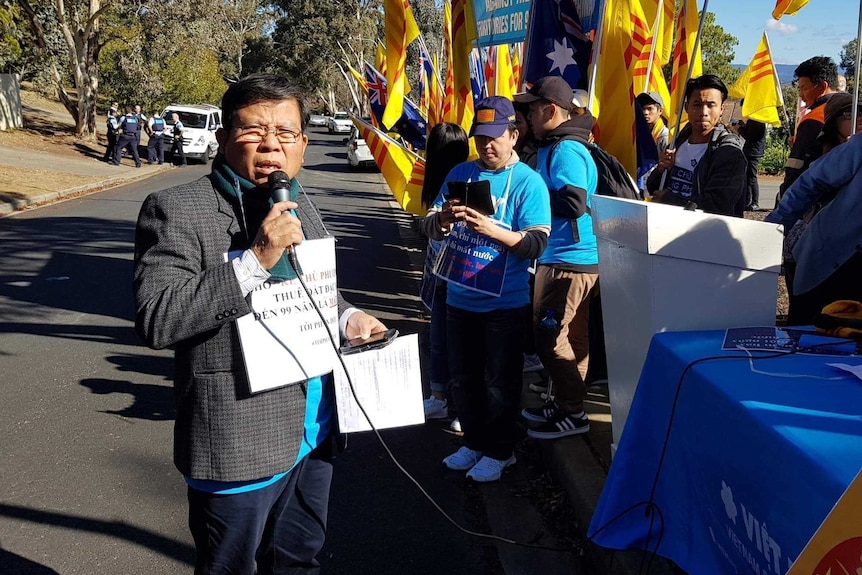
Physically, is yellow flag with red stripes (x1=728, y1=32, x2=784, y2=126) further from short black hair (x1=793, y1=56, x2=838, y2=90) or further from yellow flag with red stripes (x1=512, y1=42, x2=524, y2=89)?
yellow flag with red stripes (x1=512, y1=42, x2=524, y2=89)

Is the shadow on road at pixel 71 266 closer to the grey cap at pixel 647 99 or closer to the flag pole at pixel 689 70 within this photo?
the flag pole at pixel 689 70

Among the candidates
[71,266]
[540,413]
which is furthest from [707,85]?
[71,266]

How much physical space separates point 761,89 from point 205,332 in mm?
8009

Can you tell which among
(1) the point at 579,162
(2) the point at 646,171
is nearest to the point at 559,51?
(2) the point at 646,171

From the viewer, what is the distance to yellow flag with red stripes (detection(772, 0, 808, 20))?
4542 millimetres

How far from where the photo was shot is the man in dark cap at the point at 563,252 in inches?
149

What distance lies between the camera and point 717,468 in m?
1.95

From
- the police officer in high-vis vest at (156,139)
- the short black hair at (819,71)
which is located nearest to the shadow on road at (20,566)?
the short black hair at (819,71)

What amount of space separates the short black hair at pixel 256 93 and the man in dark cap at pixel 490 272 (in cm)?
134

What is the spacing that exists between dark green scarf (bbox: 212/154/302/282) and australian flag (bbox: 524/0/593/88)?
3.86 metres

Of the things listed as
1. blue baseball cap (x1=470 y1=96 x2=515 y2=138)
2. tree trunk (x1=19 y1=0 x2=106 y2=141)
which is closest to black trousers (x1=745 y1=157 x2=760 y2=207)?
blue baseball cap (x1=470 y1=96 x2=515 y2=138)

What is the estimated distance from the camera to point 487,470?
3742mm

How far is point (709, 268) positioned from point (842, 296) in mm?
1105

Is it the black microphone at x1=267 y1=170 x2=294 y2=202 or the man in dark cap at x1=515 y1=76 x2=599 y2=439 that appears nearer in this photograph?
the black microphone at x1=267 y1=170 x2=294 y2=202
